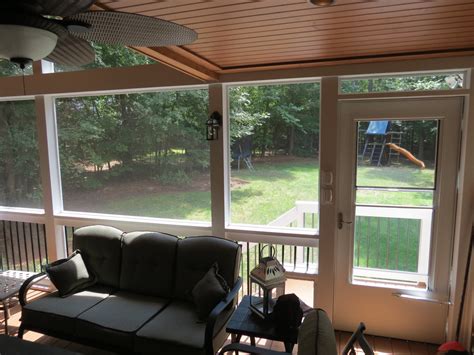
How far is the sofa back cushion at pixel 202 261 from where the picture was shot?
114 inches

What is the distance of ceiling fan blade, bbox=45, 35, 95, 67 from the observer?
5.02 feet

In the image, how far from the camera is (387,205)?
3.03 meters

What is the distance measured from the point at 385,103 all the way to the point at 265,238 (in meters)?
1.63

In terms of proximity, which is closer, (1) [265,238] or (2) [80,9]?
(2) [80,9]

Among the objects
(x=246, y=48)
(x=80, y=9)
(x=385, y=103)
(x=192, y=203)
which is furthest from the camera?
(x=192, y=203)

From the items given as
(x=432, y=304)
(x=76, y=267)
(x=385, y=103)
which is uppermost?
(x=385, y=103)

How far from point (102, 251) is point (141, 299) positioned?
68 cm

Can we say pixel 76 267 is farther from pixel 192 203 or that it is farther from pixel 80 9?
pixel 80 9

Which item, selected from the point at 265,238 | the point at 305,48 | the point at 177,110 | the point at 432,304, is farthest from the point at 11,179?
the point at 432,304

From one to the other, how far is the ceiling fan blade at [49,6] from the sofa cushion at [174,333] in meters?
2.14

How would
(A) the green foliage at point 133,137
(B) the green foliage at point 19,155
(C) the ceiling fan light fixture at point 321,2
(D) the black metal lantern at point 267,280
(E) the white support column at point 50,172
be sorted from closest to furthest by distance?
1. (C) the ceiling fan light fixture at point 321,2
2. (D) the black metal lantern at point 267,280
3. (A) the green foliage at point 133,137
4. (E) the white support column at point 50,172
5. (B) the green foliage at point 19,155

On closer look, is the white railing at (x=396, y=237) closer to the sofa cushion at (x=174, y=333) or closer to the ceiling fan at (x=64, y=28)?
the sofa cushion at (x=174, y=333)

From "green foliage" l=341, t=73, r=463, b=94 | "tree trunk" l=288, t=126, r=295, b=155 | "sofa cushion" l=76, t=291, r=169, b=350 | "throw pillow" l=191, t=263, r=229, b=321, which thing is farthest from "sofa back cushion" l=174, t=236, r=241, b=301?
"green foliage" l=341, t=73, r=463, b=94

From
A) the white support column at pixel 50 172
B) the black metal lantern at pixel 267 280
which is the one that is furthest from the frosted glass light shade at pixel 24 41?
the white support column at pixel 50 172
